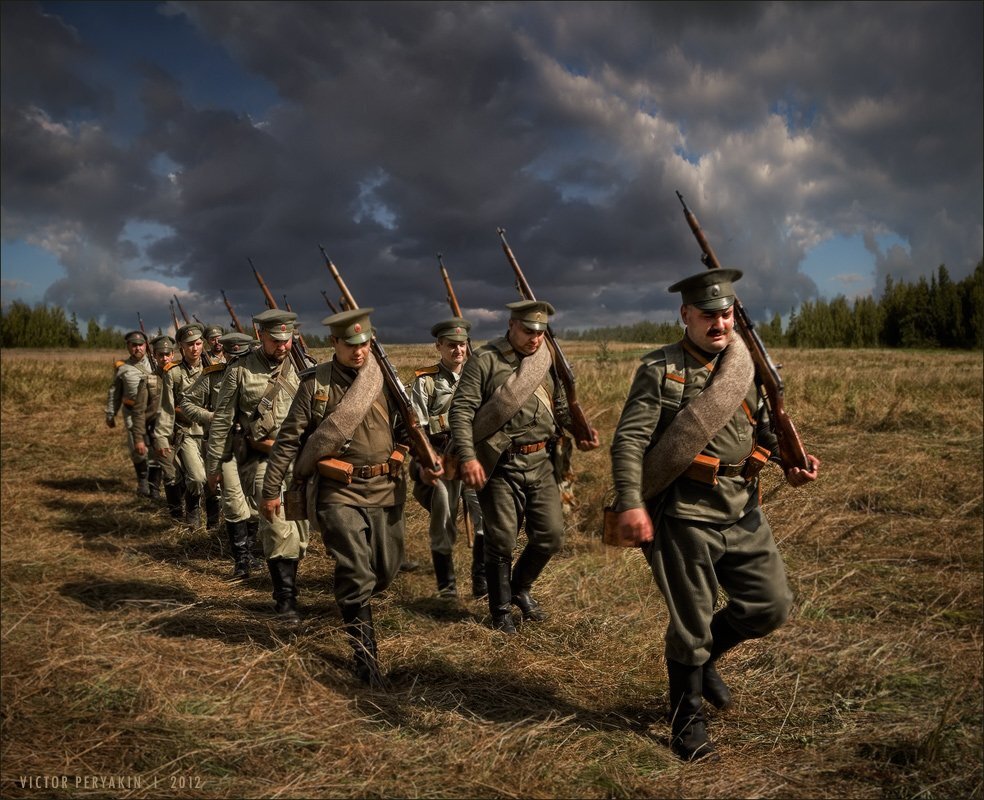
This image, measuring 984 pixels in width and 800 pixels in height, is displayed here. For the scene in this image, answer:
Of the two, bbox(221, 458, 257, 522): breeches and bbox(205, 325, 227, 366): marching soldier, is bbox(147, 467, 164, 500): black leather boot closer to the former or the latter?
bbox(205, 325, 227, 366): marching soldier

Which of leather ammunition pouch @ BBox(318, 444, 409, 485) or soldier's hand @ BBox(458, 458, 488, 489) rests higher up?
leather ammunition pouch @ BBox(318, 444, 409, 485)

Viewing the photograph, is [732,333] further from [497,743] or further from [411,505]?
[411,505]

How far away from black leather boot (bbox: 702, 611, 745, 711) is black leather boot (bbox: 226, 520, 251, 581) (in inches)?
201

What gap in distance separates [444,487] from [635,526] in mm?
3858

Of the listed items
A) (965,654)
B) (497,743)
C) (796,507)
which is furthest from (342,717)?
(796,507)

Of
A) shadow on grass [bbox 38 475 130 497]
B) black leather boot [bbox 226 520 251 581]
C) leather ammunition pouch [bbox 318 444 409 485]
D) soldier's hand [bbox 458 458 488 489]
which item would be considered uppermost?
leather ammunition pouch [bbox 318 444 409 485]

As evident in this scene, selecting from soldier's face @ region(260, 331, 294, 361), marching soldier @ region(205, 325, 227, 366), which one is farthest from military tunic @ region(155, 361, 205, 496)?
soldier's face @ region(260, 331, 294, 361)

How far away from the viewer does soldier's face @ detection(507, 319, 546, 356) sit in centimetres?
583

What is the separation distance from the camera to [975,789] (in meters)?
3.74

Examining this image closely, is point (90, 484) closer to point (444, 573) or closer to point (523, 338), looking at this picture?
point (444, 573)

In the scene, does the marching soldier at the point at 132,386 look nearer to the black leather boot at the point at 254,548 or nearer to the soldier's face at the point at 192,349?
the soldier's face at the point at 192,349

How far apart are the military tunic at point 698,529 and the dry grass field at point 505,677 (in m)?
0.77

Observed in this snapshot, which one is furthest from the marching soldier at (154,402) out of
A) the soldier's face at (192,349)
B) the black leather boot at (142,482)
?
the soldier's face at (192,349)

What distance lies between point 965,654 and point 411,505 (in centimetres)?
710
